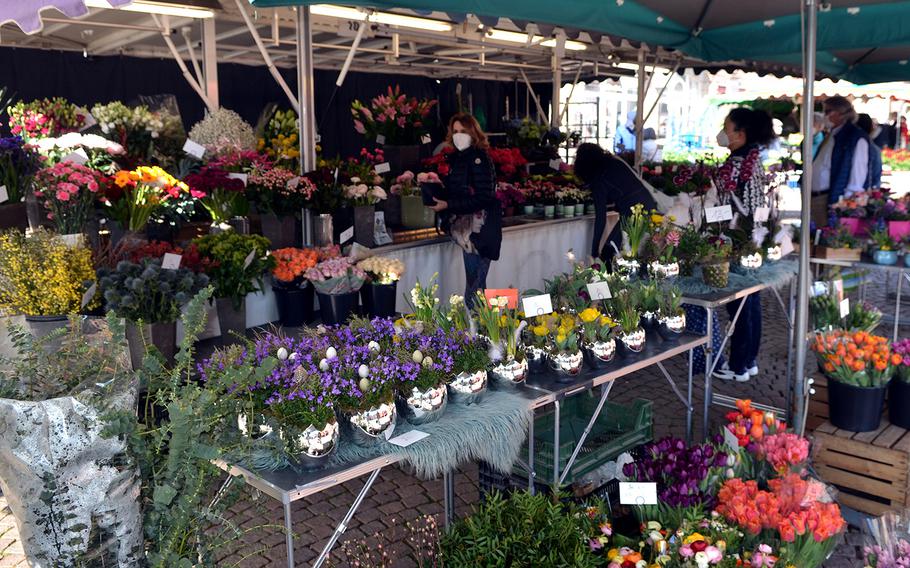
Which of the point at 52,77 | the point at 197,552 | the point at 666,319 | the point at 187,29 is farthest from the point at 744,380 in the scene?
the point at 52,77

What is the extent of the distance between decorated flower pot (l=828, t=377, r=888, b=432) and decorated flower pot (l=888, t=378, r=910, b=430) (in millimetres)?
41

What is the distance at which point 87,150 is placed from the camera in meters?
4.00

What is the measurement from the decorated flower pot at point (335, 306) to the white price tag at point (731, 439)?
1977 millimetres

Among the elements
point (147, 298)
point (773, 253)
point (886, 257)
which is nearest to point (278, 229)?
point (147, 298)

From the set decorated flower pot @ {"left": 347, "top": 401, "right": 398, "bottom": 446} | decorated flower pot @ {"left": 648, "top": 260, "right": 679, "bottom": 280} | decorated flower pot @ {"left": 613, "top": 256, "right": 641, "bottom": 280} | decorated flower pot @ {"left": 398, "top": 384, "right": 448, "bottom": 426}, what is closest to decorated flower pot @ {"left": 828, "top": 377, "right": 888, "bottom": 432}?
decorated flower pot @ {"left": 648, "top": 260, "right": 679, "bottom": 280}

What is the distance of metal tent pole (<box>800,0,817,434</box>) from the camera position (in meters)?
3.12

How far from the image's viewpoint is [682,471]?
8.43 feet

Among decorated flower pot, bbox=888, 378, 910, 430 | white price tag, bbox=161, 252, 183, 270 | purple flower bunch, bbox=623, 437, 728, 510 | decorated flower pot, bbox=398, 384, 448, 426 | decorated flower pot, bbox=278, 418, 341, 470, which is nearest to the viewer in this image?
decorated flower pot, bbox=278, 418, 341, 470

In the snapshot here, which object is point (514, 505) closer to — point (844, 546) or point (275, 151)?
point (844, 546)

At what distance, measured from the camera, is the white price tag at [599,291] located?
3271 millimetres

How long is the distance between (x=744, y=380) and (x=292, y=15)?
4.14 m

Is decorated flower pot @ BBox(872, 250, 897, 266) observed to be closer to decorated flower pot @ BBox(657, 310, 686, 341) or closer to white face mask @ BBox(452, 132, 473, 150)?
decorated flower pot @ BBox(657, 310, 686, 341)

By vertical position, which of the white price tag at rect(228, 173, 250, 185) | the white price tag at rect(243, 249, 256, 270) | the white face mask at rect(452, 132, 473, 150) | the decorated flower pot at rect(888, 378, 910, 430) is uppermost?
the white face mask at rect(452, 132, 473, 150)

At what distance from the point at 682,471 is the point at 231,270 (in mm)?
2212
